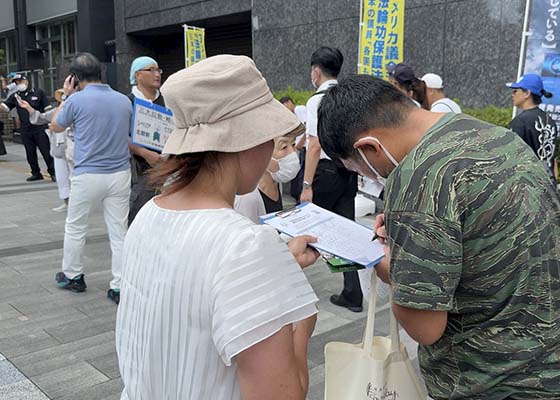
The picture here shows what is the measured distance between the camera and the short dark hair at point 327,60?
4133 mm

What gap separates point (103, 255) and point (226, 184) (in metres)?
4.88

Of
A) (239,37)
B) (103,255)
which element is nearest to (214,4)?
(239,37)

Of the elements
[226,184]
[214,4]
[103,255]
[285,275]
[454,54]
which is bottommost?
[103,255]

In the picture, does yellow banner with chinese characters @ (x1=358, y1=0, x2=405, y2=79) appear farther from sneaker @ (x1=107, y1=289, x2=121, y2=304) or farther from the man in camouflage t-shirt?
the man in camouflage t-shirt

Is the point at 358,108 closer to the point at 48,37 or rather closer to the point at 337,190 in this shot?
the point at 337,190

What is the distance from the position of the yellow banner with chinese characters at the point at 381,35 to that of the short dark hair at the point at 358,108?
5.27 metres

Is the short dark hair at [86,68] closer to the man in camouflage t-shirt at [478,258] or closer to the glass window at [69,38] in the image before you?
the man in camouflage t-shirt at [478,258]

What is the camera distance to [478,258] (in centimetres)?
127

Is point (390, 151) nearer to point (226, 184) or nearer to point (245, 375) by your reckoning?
point (226, 184)

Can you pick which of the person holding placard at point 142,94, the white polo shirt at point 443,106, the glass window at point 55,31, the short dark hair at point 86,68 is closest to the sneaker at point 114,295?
the person holding placard at point 142,94

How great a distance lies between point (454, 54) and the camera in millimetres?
7473

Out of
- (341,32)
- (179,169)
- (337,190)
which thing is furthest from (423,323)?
(341,32)

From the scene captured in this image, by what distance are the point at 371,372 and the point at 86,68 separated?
350cm

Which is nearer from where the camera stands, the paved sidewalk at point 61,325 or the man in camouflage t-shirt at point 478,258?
the man in camouflage t-shirt at point 478,258
